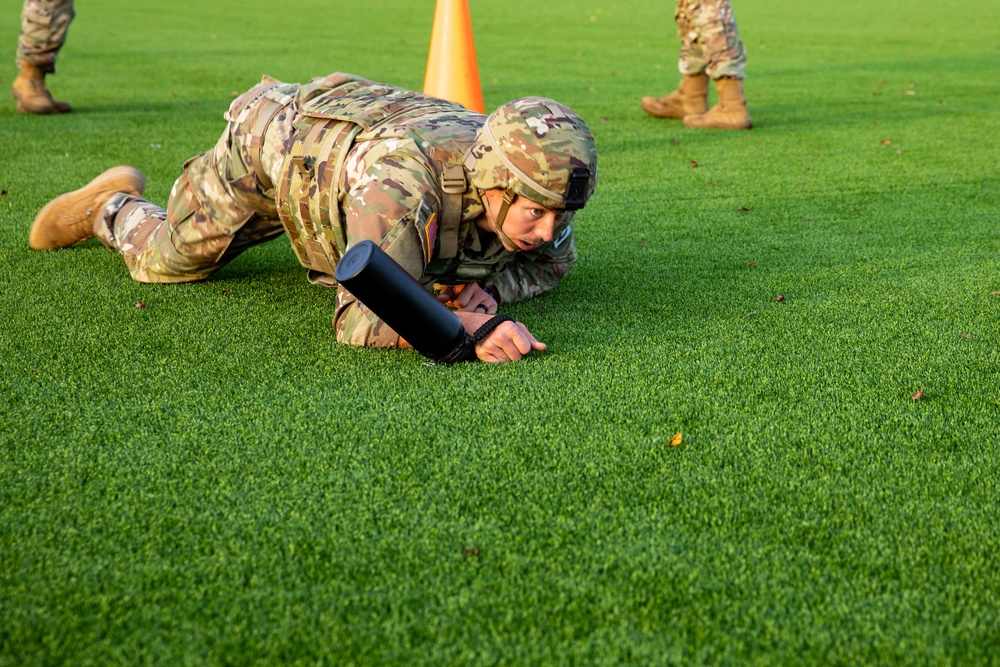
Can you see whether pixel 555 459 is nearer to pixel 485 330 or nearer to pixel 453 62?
pixel 485 330

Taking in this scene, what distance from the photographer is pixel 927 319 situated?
296cm

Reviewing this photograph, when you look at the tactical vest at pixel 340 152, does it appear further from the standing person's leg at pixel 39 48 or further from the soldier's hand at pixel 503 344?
the standing person's leg at pixel 39 48

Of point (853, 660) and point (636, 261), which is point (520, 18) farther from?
point (853, 660)

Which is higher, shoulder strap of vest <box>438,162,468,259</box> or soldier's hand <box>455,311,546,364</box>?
shoulder strap of vest <box>438,162,468,259</box>

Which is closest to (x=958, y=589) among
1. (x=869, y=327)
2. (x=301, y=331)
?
(x=869, y=327)

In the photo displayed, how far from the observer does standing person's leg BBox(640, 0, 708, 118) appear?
6.44 meters

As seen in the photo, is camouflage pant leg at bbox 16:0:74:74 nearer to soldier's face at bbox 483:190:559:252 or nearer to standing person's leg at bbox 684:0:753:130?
standing person's leg at bbox 684:0:753:130

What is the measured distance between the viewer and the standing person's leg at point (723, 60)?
246 inches

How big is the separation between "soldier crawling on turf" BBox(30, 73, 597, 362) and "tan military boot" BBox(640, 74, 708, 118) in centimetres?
383

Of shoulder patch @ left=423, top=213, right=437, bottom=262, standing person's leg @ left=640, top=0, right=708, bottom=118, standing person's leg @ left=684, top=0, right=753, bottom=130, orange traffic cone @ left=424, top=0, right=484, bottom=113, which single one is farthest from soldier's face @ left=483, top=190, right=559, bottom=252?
standing person's leg @ left=640, top=0, right=708, bottom=118

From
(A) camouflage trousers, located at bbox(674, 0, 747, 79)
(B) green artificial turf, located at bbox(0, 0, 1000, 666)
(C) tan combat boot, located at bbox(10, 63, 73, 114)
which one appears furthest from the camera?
(C) tan combat boot, located at bbox(10, 63, 73, 114)

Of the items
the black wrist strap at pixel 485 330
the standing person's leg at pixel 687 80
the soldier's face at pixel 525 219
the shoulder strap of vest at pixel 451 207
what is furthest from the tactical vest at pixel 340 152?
the standing person's leg at pixel 687 80

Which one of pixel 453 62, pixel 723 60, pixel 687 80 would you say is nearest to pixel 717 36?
pixel 723 60

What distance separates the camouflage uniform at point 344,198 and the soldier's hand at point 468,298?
6cm
